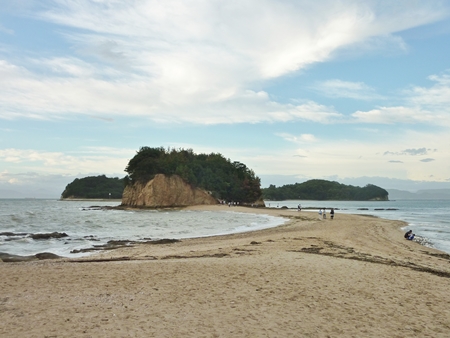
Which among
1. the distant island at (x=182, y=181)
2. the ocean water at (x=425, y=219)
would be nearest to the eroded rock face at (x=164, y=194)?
the distant island at (x=182, y=181)

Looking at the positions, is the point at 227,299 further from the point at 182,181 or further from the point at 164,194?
the point at 182,181

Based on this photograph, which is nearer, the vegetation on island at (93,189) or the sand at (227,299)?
the sand at (227,299)

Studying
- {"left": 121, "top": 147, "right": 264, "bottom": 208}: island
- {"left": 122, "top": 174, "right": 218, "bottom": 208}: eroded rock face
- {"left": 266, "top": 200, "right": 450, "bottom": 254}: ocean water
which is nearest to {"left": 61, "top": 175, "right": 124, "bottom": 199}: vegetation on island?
{"left": 121, "top": 147, "right": 264, "bottom": 208}: island

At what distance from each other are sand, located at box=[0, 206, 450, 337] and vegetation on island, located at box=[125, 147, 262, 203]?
241ft

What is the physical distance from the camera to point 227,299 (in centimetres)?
772

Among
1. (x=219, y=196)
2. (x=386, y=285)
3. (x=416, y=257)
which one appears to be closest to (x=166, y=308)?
(x=386, y=285)

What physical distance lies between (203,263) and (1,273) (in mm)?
5697

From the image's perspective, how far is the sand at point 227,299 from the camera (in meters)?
6.08

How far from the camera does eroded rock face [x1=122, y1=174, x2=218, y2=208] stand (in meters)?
80.4

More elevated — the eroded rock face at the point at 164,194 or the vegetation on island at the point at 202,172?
the vegetation on island at the point at 202,172

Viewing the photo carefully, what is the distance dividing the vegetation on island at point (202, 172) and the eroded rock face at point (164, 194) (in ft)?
6.33

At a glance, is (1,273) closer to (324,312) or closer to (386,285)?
(324,312)

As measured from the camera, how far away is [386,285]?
30.1 ft

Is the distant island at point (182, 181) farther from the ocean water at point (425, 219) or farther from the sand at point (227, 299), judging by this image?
the sand at point (227, 299)
